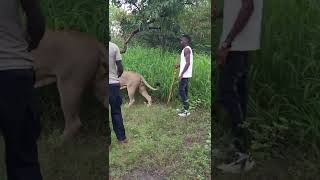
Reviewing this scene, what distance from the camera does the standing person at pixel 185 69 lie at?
115 inches

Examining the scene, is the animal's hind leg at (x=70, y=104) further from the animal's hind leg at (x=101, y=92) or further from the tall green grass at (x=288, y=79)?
the tall green grass at (x=288, y=79)

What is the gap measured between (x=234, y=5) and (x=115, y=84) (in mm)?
856

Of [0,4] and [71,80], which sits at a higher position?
[0,4]

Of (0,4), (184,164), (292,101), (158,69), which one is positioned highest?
(0,4)

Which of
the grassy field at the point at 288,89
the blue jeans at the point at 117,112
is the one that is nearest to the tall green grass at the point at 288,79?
the grassy field at the point at 288,89

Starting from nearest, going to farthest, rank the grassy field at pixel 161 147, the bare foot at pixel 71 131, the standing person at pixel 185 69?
the standing person at pixel 185 69 < the grassy field at pixel 161 147 < the bare foot at pixel 71 131

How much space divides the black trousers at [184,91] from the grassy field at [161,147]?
0.09 metres

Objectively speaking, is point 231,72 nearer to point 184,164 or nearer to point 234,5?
point 234,5

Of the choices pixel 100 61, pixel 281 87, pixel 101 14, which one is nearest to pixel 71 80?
pixel 100 61

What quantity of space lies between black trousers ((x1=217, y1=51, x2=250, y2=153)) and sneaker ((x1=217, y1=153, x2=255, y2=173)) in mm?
44

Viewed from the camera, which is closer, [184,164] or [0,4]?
[0,4]

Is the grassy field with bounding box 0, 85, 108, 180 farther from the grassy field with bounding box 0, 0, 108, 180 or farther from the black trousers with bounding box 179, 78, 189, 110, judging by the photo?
the black trousers with bounding box 179, 78, 189, 110

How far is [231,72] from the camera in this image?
3.08 m

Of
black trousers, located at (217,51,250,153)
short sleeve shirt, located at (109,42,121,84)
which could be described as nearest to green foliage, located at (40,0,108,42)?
short sleeve shirt, located at (109,42,121,84)
